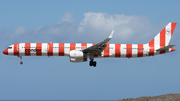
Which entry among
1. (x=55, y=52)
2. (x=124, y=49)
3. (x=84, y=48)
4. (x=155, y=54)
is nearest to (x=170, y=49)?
(x=155, y=54)

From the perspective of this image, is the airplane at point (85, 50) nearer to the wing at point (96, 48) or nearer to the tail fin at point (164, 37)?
the wing at point (96, 48)

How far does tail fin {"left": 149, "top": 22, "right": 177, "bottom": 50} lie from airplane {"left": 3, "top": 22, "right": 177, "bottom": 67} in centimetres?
163

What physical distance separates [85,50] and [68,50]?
10.9ft

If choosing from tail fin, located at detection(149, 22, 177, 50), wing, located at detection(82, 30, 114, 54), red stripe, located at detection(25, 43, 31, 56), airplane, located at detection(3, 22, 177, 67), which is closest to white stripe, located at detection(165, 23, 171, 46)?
tail fin, located at detection(149, 22, 177, 50)

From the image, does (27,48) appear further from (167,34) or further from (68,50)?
(167,34)

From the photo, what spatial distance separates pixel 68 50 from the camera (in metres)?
59.3

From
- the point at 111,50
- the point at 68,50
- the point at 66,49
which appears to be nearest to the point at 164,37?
the point at 111,50

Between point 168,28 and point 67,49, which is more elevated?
point 168,28

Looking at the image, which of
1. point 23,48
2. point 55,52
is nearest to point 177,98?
point 55,52

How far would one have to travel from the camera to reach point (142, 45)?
61844 mm

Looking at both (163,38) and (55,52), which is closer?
Result: (55,52)

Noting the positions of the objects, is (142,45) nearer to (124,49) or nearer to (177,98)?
(124,49)

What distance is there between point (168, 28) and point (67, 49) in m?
21.9

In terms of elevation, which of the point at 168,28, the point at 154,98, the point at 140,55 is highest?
the point at 168,28
